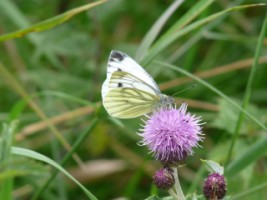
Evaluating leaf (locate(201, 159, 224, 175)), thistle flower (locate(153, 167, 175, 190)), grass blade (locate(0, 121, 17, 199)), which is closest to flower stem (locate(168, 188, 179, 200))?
thistle flower (locate(153, 167, 175, 190))

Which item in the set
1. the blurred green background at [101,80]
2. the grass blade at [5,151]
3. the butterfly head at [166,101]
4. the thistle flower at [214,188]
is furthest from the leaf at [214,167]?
the blurred green background at [101,80]

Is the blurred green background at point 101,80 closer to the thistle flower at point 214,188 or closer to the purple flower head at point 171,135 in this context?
the purple flower head at point 171,135

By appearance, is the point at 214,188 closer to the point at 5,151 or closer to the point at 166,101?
the point at 166,101

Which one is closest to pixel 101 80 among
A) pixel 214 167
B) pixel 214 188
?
pixel 214 167

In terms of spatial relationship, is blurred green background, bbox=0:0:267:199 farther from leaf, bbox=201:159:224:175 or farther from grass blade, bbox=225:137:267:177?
leaf, bbox=201:159:224:175

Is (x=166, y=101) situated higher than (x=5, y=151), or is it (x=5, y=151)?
(x=166, y=101)
